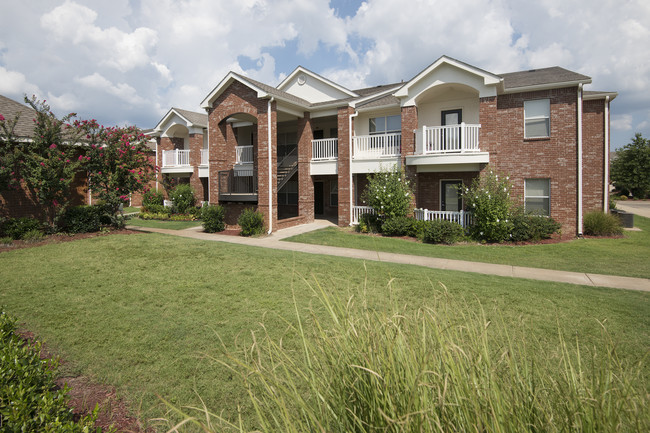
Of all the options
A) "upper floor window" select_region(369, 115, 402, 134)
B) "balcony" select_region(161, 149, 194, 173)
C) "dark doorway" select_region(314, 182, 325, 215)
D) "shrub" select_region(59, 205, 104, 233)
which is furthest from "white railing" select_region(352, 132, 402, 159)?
"balcony" select_region(161, 149, 194, 173)

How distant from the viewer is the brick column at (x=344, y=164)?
59.2 feet

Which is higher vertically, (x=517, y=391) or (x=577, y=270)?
(x=517, y=391)

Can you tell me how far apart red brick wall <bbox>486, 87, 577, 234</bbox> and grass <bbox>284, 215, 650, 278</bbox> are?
2259 mm

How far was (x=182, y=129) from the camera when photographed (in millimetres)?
27047

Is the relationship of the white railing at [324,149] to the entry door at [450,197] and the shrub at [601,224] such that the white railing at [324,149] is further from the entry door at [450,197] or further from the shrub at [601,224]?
the shrub at [601,224]

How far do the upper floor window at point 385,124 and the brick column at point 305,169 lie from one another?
347 cm

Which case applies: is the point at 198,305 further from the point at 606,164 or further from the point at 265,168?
the point at 606,164

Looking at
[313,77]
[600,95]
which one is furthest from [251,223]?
[600,95]

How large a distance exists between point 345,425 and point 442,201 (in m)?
16.7

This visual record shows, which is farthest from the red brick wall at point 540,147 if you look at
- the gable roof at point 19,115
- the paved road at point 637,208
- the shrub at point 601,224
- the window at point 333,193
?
the gable roof at point 19,115

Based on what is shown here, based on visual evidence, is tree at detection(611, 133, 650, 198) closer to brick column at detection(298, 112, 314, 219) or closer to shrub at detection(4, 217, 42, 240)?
brick column at detection(298, 112, 314, 219)

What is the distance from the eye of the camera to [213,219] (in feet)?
56.0

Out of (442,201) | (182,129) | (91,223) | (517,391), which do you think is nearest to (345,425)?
(517,391)

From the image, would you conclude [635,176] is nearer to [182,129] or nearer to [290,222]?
[290,222]
